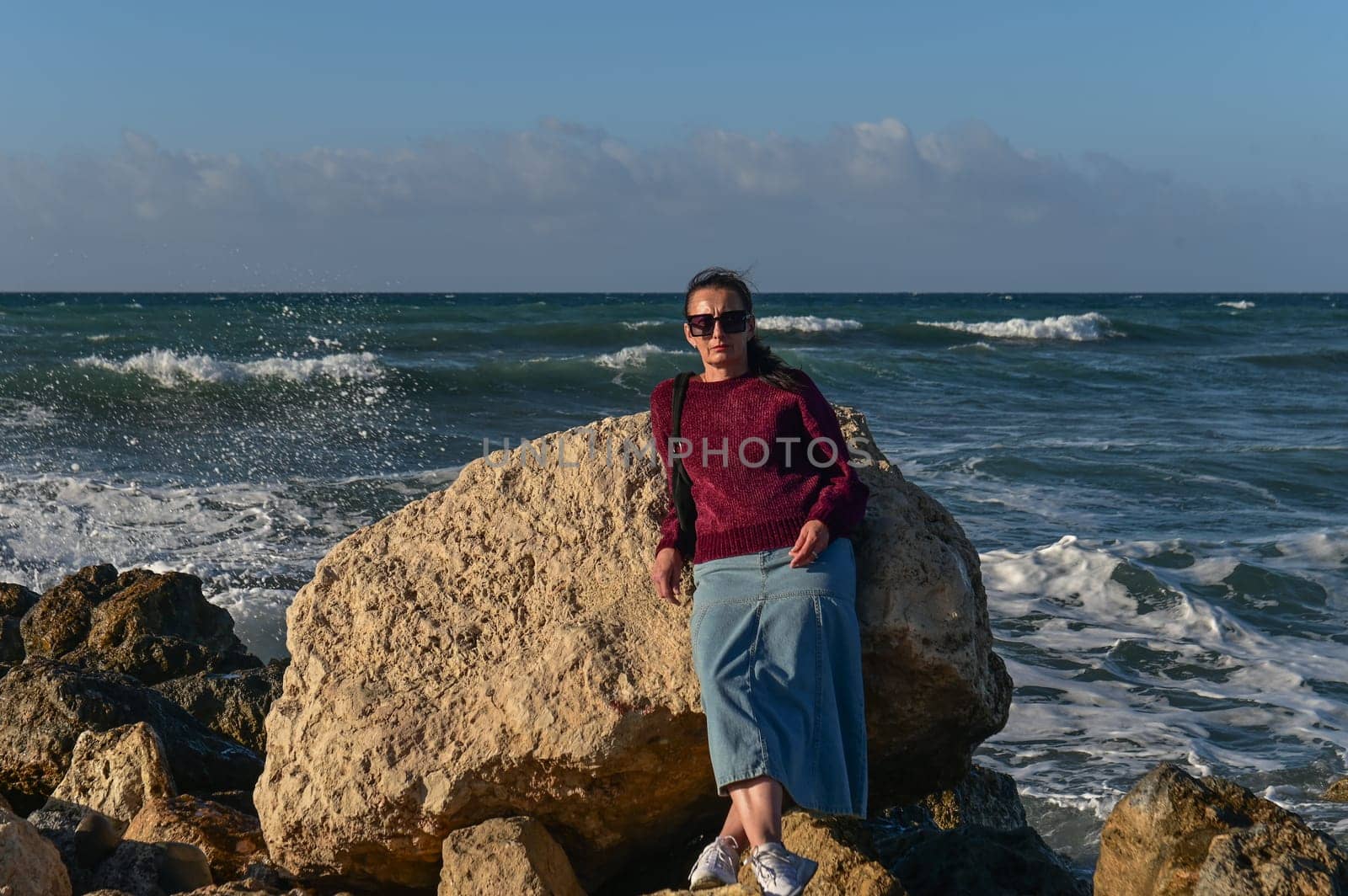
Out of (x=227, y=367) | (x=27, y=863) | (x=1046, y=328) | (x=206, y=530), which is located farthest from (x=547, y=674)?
(x=1046, y=328)

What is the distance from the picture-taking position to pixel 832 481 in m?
3.52

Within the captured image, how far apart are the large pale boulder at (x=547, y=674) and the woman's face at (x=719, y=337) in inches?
14.9

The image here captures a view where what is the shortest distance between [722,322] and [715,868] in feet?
5.04

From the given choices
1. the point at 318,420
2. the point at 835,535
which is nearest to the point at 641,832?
the point at 835,535

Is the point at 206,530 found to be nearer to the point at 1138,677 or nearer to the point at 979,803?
the point at 1138,677

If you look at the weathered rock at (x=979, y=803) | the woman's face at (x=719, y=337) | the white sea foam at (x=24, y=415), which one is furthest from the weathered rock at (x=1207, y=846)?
the white sea foam at (x=24, y=415)

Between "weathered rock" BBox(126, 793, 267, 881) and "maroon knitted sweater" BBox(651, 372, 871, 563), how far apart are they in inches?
61.1

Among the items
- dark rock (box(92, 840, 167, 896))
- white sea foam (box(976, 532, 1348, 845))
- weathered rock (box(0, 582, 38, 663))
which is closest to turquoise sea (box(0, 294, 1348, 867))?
white sea foam (box(976, 532, 1348, 845))

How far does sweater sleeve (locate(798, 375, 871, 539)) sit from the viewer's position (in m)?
3.43

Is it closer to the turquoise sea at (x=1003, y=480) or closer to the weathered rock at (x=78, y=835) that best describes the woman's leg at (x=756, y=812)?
the weathered rock at (x=78, y=835)

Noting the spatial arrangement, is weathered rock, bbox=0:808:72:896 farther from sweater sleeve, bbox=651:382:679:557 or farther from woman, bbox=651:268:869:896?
sweater sleeve, bbox=651:382:679:557

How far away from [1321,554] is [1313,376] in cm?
1741

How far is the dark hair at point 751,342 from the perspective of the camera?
3691 mm

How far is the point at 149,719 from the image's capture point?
4543 mm
